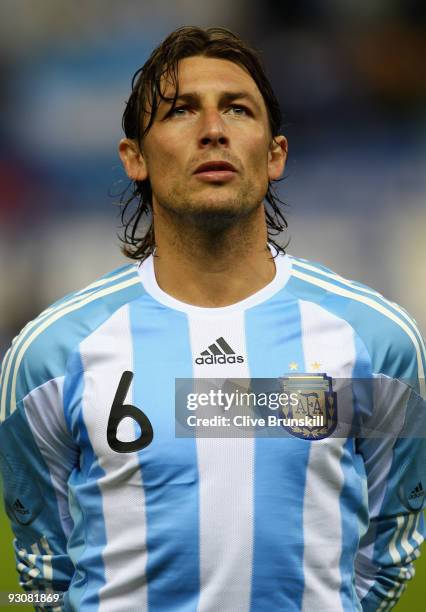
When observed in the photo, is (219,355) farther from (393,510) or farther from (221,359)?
(393,510)

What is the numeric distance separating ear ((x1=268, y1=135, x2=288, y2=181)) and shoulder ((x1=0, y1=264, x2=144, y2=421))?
514mm

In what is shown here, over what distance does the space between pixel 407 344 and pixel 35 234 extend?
22.9 feet

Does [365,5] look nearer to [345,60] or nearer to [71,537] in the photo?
[345,60]

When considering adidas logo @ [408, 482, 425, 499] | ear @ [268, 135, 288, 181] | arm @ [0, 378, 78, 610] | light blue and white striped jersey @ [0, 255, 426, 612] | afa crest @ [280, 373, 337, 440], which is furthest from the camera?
ear @ [268, 135, 288, 181]

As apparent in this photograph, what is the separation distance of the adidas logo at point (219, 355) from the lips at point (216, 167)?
1.49 ft

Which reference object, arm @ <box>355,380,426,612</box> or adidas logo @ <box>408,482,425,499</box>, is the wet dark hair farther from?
adidas logo @ <box>408,482,425,499</box>

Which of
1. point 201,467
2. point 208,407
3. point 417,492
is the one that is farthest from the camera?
point 417,492

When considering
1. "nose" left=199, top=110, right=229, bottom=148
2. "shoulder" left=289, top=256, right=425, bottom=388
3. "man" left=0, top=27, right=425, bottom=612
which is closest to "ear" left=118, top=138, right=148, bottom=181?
"man" left=0, top=27, right=425, bottom=612

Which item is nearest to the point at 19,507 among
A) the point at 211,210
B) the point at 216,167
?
the point at 211,210

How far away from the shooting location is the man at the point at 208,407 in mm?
2467

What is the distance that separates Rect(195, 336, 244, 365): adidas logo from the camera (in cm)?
263

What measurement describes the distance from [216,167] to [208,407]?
626 millimetres

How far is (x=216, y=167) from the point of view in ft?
8.64

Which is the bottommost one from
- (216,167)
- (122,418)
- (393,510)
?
(393,510)
